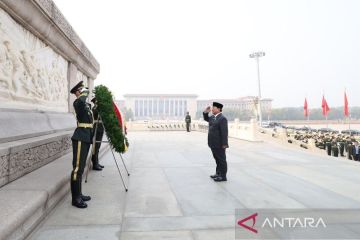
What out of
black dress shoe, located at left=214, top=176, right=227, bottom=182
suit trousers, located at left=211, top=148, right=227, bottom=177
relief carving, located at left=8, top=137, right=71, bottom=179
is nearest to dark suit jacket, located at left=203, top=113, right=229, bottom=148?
suit trousers, located at left=211, top=148, right=227, bottom=177

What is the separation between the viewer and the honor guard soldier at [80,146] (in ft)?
10.9

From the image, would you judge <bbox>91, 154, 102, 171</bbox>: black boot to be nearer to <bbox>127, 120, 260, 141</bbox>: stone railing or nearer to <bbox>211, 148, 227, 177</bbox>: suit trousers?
<bbox>211, 148, 227, 177</bbox>: suit trousers

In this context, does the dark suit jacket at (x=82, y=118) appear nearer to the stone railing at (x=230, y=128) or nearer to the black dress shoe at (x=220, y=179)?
the black dress shoe at (x=220, y=179)

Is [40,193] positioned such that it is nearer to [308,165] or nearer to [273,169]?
[273,169]

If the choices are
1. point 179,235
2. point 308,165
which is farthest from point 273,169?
point 179,235

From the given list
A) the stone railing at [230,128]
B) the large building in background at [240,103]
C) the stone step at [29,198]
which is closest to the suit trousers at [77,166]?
the stone step at [29,198]

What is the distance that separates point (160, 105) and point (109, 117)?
108 meters

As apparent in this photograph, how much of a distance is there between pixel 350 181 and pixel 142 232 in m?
4.34

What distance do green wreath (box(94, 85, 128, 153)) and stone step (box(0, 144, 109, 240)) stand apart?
32.8 inches

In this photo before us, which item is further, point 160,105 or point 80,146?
point 160,105

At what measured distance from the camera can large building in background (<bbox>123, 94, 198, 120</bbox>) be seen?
352 feet

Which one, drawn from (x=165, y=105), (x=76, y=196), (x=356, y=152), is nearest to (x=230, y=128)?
(x=356, y=152)

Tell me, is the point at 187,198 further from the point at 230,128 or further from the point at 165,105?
the point at 165,105

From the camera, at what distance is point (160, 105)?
112 metres
